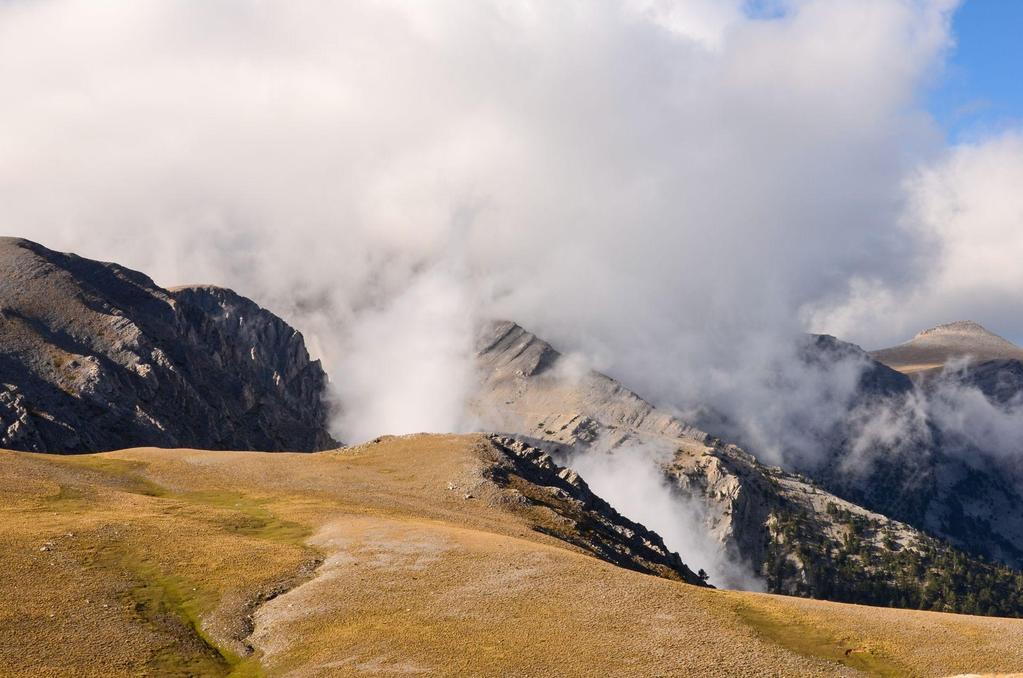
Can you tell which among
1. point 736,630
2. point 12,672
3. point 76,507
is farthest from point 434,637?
point 76,507

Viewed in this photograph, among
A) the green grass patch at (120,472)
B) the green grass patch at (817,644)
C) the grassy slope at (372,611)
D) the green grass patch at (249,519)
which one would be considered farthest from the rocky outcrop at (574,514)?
the green grass patch at (120,472)

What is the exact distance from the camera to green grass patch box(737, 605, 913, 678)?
52.2 m

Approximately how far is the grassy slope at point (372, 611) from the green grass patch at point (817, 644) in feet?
0.55

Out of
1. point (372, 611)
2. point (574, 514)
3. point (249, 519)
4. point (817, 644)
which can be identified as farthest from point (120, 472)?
point (817, 644)

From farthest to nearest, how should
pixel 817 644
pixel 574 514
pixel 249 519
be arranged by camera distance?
pixel 574 514, pixel 249 519, pixel 817 644

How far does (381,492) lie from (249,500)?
1874cm

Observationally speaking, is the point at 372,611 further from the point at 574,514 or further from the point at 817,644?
the point at 574,514

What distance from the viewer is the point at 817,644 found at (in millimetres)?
55531

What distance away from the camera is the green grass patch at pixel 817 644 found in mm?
52156

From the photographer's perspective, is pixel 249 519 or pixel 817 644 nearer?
pixel 817 644

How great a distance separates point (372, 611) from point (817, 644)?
96.2ft

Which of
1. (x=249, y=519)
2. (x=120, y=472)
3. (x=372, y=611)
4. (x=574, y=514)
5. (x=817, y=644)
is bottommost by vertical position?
(x=817, y=644)

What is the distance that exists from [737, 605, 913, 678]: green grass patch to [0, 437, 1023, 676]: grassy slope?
0.17m

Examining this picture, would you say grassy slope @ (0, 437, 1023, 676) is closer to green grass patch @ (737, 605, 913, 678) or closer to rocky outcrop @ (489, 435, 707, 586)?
green grass patch @ (737, 605, 913, 678)
